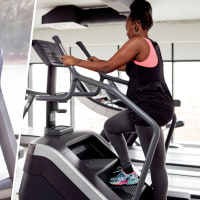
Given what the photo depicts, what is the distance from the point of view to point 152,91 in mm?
1938

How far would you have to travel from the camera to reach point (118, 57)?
6.15 ft

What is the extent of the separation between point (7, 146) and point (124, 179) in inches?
55.0

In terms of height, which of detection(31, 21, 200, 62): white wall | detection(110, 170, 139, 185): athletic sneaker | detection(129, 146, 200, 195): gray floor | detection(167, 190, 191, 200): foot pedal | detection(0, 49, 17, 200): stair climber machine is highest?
detection(31, 21, 200, 62): white wall

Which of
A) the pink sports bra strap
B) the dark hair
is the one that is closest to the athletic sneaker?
the pink sports bra strap

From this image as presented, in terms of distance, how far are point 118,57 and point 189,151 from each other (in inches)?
137

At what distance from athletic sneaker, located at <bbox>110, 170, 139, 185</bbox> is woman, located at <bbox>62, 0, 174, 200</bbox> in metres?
0.28

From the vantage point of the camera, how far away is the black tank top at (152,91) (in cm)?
192

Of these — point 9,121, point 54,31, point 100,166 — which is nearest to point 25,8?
point 9,121

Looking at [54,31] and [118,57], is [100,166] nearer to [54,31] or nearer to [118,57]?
→ [118,57]

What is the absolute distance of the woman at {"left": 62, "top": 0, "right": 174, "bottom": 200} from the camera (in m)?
1.87

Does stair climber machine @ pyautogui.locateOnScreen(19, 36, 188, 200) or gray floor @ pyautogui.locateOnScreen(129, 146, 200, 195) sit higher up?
stair climber machine @ pyautogui.locateOnScreen(19, 36, 188, 200)

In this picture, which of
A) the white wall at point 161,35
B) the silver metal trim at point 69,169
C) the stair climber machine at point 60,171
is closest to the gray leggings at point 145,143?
the stair climber machine at point 60,171

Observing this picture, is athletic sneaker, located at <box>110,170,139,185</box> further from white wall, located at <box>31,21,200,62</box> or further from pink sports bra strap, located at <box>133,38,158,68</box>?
white wall, located at <box>31,21,200,62</box>

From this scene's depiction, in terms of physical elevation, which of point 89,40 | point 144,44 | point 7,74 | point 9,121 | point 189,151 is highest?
point 89,40
